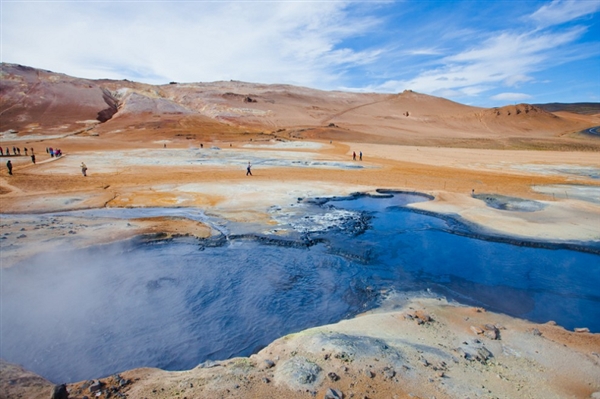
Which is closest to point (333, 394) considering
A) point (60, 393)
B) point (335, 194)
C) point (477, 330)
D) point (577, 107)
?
point (60, 393)

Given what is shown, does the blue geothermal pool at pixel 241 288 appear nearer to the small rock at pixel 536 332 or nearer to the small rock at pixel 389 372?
the small rock at pixel 536 332

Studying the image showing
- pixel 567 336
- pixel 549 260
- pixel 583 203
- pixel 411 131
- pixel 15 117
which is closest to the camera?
pixel 567 336

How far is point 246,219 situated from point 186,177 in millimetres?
12377

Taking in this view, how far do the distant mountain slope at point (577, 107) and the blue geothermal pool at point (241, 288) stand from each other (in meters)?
155

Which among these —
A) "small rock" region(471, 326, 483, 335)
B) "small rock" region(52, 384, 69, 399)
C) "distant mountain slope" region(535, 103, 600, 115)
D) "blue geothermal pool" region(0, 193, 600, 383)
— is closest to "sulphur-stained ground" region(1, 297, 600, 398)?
"small rock" region(471, 326, 483, 335)

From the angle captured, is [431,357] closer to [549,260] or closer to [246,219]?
[549,260]

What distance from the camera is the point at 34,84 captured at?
8100cm

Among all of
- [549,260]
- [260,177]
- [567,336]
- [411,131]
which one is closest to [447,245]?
[549,260]

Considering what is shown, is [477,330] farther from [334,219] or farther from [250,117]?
[250,117]

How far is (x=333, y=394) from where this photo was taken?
5.41m

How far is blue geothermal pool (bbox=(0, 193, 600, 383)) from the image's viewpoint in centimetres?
812

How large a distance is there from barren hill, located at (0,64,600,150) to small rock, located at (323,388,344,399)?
5948cm

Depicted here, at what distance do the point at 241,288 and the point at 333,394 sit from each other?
19.5 ft

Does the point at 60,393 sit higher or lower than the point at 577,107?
lower
